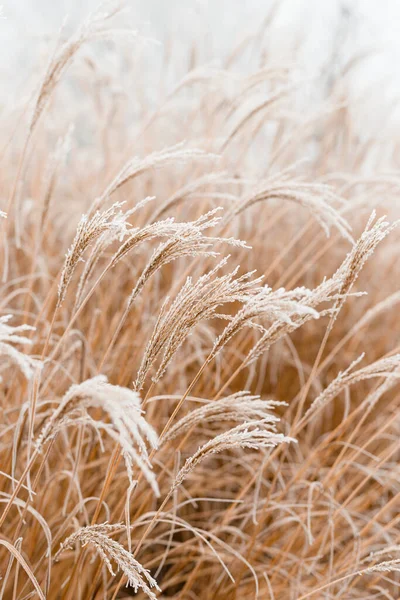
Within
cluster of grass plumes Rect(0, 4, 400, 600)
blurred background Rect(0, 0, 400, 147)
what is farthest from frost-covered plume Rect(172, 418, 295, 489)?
blurred background Rect(0, 0, 400, 147)

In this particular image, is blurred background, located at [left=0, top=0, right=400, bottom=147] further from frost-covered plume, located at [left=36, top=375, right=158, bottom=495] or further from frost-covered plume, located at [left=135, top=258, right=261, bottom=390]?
frost-covered plume, located at [left=36, top=375, right=158, bottom=495]

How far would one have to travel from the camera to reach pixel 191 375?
2219 millimetres

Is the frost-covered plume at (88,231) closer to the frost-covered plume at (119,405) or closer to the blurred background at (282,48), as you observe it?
the frost-covered plume at (119,405)

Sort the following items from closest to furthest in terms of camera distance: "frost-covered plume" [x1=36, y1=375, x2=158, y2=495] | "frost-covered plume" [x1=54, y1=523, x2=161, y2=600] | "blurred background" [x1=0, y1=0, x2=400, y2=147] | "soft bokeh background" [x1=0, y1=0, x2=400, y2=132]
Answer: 1. "frost-covered plume" [x1=36, y1=375, x2=158, y2=495]
2. "frost-covered plume" [x1=54, y1=523, x2=161, y2=600]
3. "blurred background" [x1=0, y1=0, x2=400, y2=147]
4. "soft bokeh background" [x1=0, y1=0, x2=400, y2=132]

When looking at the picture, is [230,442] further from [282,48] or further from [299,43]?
[282,48]

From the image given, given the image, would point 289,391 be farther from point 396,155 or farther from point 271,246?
point 396,155

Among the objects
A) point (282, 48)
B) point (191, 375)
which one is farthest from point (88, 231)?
point (282, 48)

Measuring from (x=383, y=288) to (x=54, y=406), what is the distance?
1.88 m

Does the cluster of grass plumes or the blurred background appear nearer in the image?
the cluster of grass plumes

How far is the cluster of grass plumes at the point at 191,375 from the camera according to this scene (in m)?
0.82

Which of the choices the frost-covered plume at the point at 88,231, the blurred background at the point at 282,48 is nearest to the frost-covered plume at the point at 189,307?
the frost-covered plume at the point at 88,231

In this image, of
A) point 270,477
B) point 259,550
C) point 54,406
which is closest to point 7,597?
point 54,406

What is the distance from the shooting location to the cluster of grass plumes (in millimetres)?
818

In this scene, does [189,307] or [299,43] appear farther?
[299,43]
